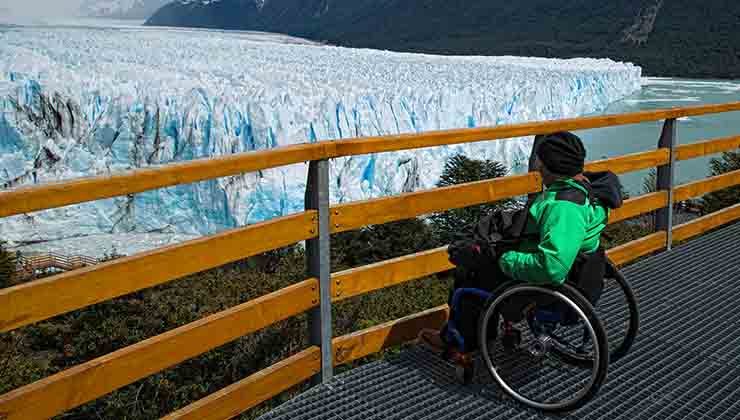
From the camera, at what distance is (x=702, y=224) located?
205 inches

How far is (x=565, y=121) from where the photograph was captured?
3.68 metres

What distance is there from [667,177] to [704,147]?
52 centimetres

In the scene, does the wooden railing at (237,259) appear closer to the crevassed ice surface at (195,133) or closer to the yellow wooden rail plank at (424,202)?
the yellow wooden rail plank at (424,202)

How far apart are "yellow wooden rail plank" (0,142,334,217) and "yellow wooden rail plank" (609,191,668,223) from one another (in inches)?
81.3

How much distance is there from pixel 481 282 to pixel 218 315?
3.01ft

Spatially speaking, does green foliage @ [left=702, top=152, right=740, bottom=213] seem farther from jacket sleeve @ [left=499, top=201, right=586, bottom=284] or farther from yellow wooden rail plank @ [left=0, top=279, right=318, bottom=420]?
yellow wooden rail plank @ [left=0, top=279, right=318, bottom=420]

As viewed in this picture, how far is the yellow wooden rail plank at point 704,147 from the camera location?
15.4 feet

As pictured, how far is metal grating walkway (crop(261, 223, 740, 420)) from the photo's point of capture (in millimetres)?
2725

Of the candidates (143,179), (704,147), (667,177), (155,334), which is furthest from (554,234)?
(155,334)

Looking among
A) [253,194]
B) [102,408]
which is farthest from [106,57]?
[102,408]

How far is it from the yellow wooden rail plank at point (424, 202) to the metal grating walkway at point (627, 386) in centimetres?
60

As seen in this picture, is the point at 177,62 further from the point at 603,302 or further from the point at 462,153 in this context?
the point at 603,302

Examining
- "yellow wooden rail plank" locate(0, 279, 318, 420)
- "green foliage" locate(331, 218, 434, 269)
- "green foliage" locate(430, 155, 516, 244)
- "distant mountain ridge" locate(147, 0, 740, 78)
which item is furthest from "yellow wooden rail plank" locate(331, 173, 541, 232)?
"distant mountain ridge" locate(147, 0, 740, 78)

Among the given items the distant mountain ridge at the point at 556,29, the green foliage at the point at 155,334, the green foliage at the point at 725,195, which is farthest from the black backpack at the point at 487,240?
the distant mountain ridge at the point at 556,29
